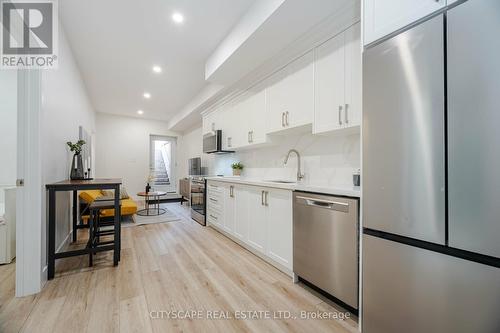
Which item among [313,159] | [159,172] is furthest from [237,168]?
[159,172]

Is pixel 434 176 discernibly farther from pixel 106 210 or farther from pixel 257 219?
pixel 106 210

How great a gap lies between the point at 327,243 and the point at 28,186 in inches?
99.2

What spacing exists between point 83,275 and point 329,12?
11.2 feet

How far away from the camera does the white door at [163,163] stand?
23.8ft

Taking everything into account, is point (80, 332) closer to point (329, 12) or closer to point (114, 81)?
point (329, 12)

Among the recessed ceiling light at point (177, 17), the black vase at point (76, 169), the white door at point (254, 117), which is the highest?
the recessed ceiling light at point (177, 17)

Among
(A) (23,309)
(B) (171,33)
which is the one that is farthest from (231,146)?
(A) (23,309)

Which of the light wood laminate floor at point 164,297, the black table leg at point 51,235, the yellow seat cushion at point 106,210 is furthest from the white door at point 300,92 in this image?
the yellow seat cushion at point 106,210

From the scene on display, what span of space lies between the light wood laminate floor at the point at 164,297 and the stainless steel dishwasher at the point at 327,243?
18 centimetres

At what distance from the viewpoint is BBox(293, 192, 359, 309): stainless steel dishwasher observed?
150 cm

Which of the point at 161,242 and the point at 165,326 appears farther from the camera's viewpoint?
the point at 161,242

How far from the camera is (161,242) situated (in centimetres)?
303

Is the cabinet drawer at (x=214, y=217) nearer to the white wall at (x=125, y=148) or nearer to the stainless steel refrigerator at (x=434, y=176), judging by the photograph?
the stainless steel refrigerator at (x=434, y=176)

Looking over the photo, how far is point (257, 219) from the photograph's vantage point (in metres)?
2.53
